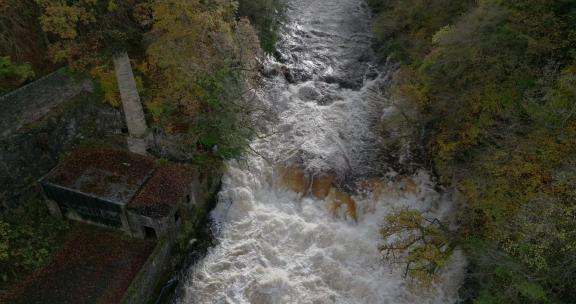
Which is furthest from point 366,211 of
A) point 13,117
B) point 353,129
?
point 13,117

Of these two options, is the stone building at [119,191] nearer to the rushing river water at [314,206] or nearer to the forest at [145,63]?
the forest at [145,63]

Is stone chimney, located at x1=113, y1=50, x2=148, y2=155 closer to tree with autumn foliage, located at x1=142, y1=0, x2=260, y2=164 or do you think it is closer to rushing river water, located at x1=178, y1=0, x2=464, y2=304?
tree with autumn foliage, located at x1=142, y1=0, x2=260, y2=164

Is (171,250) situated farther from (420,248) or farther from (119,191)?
(420,248)

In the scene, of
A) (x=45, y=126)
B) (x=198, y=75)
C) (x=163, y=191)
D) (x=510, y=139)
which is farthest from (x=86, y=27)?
(x=510, y=139)

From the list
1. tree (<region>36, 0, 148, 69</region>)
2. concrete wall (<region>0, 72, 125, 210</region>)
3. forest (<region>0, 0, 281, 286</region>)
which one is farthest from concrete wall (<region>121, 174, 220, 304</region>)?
tree (<region>36, 0, 148, 69</region>)

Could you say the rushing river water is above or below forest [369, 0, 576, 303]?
below

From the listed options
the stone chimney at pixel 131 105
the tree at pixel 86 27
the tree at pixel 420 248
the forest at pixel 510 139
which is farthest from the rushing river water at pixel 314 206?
the tree at pixel 86 27
